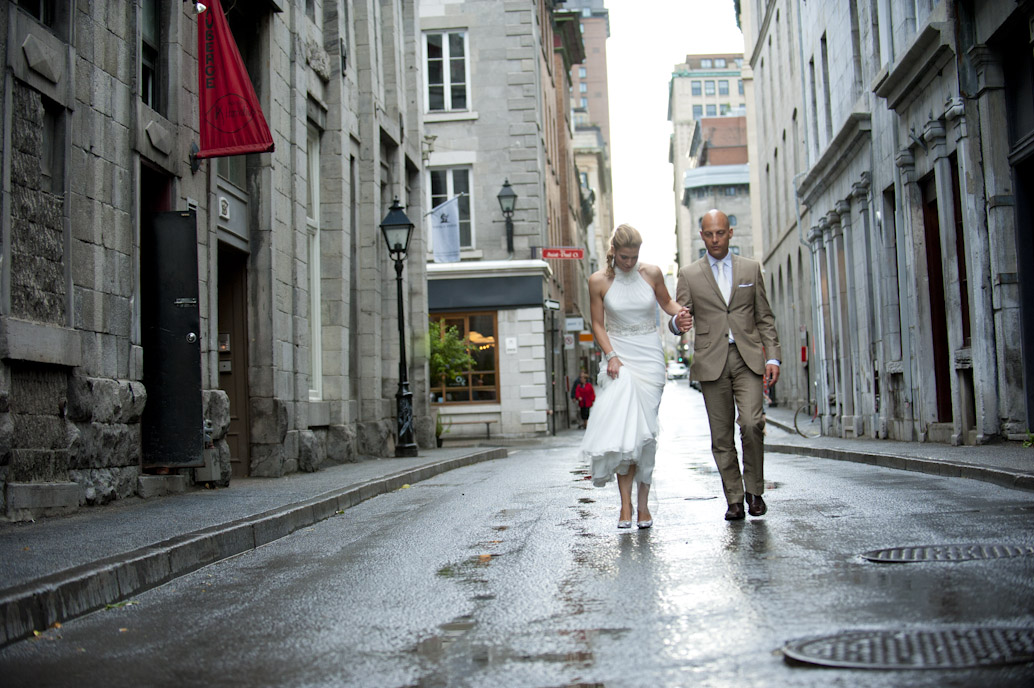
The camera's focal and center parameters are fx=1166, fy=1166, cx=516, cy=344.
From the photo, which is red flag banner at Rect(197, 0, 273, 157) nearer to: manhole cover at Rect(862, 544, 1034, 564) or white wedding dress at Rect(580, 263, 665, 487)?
white wedding dress at Rect(580, 263, 665, 487)

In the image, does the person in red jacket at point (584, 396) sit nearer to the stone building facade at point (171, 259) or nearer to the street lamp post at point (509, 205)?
the street lamp post at point (509, 205)

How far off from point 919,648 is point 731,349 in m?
4.12

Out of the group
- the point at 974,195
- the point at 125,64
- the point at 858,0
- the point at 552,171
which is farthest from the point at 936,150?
the point at 552,171

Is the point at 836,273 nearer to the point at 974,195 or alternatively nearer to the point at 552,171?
the point at 974,195

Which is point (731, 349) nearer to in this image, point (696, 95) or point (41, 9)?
point (41, 9)

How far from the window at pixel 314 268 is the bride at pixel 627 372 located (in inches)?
414

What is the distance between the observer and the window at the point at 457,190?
3488 cm

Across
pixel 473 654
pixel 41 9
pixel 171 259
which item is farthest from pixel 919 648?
pixel 171 259

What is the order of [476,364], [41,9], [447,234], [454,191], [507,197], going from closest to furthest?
1. [41,9]
2. [447,234]
3. [507,197]
4. [476,364]
5. [454,191]

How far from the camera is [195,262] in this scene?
1165 cm

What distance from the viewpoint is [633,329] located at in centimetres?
782

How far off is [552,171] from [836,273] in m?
20.5

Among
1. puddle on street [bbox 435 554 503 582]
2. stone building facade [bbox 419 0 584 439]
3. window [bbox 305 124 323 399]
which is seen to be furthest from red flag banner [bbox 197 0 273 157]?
stone building facade [bbox 419 0 584 439]

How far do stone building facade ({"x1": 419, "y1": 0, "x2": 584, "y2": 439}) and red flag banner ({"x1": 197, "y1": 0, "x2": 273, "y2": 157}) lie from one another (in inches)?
821
